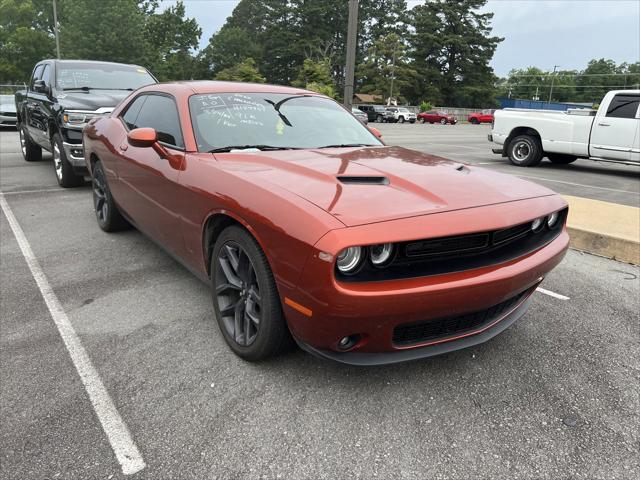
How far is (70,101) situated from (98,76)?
1.20 metres

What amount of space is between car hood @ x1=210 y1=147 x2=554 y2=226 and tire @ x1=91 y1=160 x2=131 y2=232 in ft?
7.66

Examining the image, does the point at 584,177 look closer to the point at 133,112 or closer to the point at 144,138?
the point at 133,112

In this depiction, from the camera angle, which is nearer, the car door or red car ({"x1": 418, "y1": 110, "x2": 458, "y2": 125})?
the car door

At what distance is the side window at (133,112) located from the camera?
4254 millimetres

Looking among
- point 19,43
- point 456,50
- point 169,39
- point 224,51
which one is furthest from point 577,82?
point 19,43

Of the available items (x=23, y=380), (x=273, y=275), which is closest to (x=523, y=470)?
(x=273, y=275)

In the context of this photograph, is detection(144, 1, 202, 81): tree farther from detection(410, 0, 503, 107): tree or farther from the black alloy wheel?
the black alloy wheel

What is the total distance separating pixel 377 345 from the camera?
217 centimetres

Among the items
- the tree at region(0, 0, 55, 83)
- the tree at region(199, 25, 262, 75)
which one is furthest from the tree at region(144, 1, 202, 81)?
the tree at region(0, 0, 55, 83)

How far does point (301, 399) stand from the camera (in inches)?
93.5

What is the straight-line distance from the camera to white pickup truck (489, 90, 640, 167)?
10.0 meters

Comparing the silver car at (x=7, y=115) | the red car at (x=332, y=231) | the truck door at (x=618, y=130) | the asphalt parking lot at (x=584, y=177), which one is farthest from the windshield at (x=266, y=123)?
the silver car at (x=7, y=115)

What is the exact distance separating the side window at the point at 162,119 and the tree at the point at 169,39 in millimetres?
50461

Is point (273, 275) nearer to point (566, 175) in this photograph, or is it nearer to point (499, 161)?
point (566, 175)
